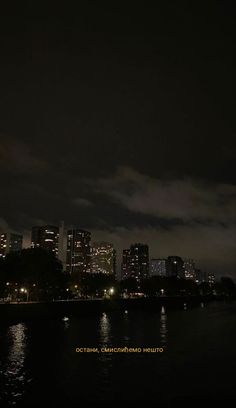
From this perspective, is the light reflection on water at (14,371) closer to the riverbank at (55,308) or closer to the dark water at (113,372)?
the dark water at (113,372)

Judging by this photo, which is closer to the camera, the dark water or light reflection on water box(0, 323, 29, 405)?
light reflection on water box(0, 323, 29, 405)

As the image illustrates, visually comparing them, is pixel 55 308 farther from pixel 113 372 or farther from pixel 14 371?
pixel 113 372

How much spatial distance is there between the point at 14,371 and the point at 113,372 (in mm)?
9237

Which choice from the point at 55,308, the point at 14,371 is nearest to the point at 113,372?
the point at 14,371

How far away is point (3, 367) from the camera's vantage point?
40531 mm

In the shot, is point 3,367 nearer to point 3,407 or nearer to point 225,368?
point 3,407

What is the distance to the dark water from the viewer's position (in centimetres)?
3073

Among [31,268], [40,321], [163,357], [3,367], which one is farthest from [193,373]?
[31,268]

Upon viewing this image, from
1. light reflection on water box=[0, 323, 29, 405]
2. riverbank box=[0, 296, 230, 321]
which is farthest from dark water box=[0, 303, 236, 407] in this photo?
riverbank box=[0, 296, 230, 321]

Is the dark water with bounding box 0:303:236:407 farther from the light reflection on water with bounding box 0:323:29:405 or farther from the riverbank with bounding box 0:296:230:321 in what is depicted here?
the riverbank with bounding box 0:296:230:321

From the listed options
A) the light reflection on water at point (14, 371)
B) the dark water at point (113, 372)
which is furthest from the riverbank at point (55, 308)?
the light reflection on water at point (14, 371)

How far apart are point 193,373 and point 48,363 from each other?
595 inches

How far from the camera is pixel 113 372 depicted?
1549 inches

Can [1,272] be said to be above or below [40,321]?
above
